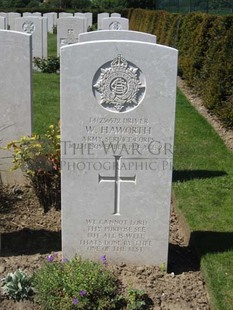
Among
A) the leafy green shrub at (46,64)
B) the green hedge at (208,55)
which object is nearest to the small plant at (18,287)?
the green hedge at (208,55)

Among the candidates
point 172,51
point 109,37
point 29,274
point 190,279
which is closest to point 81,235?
point 29,274

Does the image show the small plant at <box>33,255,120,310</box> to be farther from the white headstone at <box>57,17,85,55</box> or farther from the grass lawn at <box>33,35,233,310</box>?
the white headstone at <box>57,17,85,55</box>

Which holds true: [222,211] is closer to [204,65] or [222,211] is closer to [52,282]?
[52,282]

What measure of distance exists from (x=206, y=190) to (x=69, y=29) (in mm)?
10130

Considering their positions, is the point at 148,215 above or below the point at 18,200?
above

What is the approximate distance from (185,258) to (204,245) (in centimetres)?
20

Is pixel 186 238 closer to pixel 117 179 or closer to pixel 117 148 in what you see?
pixel 117 179

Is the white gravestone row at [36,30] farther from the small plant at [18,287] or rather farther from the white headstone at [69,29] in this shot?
the small plant at [18,287]

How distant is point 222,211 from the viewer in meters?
5.32

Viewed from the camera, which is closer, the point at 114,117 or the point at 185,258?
the point at 114,117

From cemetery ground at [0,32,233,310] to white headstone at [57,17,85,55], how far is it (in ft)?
27.2

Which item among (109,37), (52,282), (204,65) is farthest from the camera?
(204,65)

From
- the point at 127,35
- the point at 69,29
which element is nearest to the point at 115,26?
the point at 69,29

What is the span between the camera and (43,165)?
17.3 ft
